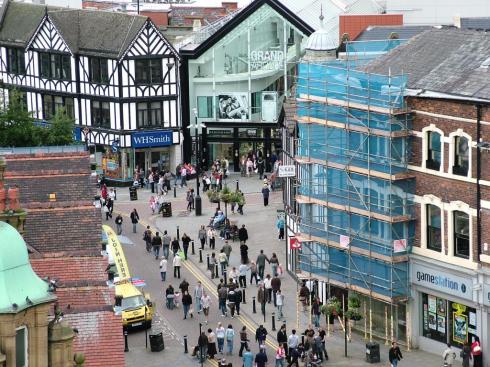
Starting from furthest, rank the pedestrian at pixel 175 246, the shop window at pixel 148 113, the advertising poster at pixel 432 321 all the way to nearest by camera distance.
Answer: the shop window at pixel 148 113 < the pedestrian at pixel 175 246 < the advertising poster at pixel 432 321

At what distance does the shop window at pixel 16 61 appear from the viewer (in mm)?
101375

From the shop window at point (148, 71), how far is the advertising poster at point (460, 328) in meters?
41.9

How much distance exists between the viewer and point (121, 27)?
96688mm

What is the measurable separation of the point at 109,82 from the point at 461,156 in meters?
42.7

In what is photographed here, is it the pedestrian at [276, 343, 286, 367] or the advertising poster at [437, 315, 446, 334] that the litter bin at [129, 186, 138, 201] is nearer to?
the pedestrian at [276, 343, 286, 367]

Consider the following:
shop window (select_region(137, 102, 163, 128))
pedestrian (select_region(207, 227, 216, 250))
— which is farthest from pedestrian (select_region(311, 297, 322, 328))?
shop window (select_region(137, 102, 163, 128))

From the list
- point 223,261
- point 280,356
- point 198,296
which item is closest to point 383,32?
point 223,261

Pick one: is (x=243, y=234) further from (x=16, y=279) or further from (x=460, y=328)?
(x=16, y=279)

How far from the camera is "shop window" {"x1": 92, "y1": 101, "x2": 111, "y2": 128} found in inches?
3816

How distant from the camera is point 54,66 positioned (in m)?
99.4

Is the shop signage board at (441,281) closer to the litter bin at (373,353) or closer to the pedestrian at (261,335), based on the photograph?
the litter bin at (373,353)

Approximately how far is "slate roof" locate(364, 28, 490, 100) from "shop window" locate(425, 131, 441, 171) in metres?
1.69

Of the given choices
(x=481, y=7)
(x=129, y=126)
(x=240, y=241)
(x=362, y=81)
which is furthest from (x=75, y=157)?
(x=481, y=7)

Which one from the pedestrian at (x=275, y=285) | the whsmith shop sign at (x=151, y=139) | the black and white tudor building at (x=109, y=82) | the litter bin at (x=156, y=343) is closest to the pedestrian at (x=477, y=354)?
the pedestrian at (x=275, y=285)
